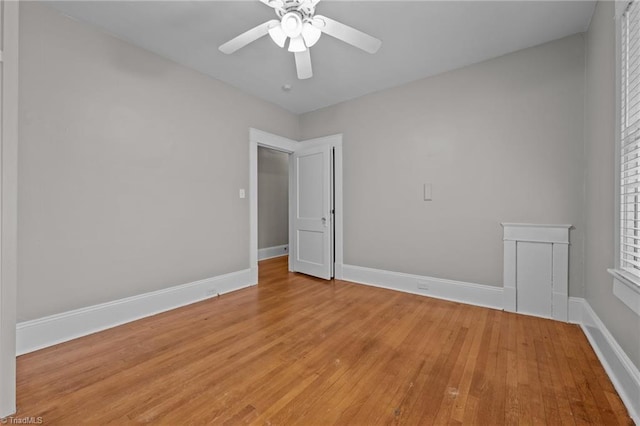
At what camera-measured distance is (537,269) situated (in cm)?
265

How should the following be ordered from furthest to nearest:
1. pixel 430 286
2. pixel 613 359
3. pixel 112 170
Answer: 1. pixel 430 286
2. pixel 112 170
3. pixel 613 359

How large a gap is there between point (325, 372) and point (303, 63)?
230cm

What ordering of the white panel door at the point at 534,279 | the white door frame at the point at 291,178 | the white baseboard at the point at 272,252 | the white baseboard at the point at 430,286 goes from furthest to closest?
the white baseboard at the point at 272,252 → the white door frame at the point at 291,178 → the white baseboard at the point at 430,286 → the white panel door at the point at 534,279

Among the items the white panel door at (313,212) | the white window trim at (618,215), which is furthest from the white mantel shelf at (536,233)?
the white panel door at (313,212)

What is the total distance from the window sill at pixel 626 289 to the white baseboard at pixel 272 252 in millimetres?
5018

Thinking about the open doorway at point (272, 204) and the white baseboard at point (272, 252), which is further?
the open doorway at point (272, 204)

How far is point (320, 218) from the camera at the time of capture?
4.14 meters

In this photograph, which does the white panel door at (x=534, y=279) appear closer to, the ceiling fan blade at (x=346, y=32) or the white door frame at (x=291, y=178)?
the white door frame at (x=291, y=178)

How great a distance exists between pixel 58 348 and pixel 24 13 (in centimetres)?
256

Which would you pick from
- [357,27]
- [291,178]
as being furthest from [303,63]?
[291,178]

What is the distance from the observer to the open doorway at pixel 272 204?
227 inches

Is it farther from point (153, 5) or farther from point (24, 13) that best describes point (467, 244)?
point (24, 13)

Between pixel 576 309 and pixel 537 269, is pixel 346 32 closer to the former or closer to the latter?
pixel 537 269

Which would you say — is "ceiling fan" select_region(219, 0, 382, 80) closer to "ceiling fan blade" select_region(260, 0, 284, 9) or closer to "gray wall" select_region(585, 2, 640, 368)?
"ceiling fan blade" select_region(260, 0, 284, 9)
